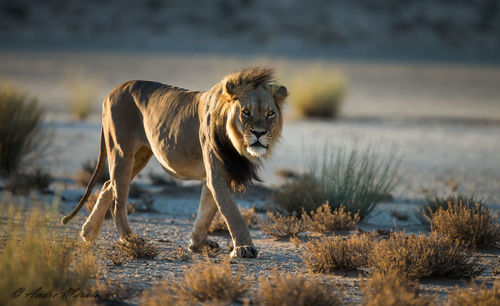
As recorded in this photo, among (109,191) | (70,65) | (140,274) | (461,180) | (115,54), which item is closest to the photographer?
(140,274)

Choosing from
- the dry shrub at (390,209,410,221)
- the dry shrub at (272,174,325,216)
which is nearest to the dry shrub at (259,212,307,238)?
the dry shrub at (272,174,325,216)

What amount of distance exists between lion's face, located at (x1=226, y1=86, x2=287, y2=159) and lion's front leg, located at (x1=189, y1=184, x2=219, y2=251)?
0.82 metres

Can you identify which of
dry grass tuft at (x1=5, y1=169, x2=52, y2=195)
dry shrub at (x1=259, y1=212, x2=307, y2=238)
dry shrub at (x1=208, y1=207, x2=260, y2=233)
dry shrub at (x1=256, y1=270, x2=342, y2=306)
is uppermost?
dry shrub at (x1=256, y1=270, x2=342, y2=306)

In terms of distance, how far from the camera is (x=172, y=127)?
24.0 ft

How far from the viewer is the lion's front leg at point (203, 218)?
7281 mm

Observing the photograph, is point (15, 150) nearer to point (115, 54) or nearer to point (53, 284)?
point (53, 284)

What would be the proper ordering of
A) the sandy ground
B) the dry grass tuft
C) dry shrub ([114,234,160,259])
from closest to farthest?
dry shrub ([114,234,160,259]) → the sandy ground → the dry grass tuft

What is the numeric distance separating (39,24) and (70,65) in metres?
25.1

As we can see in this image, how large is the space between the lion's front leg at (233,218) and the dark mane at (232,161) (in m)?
0.13

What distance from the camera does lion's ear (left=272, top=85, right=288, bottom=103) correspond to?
22.4 feet

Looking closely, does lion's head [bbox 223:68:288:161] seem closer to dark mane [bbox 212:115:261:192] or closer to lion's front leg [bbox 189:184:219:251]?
dark mane [bbox 212:115:261:192]

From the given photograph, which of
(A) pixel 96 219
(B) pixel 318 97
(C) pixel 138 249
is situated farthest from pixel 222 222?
(B) pixel 318 97

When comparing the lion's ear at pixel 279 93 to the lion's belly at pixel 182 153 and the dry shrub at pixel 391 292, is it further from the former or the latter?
the dry shrub at pixel 391 292

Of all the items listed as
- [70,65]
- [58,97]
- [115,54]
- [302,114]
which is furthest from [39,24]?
[302,114]
